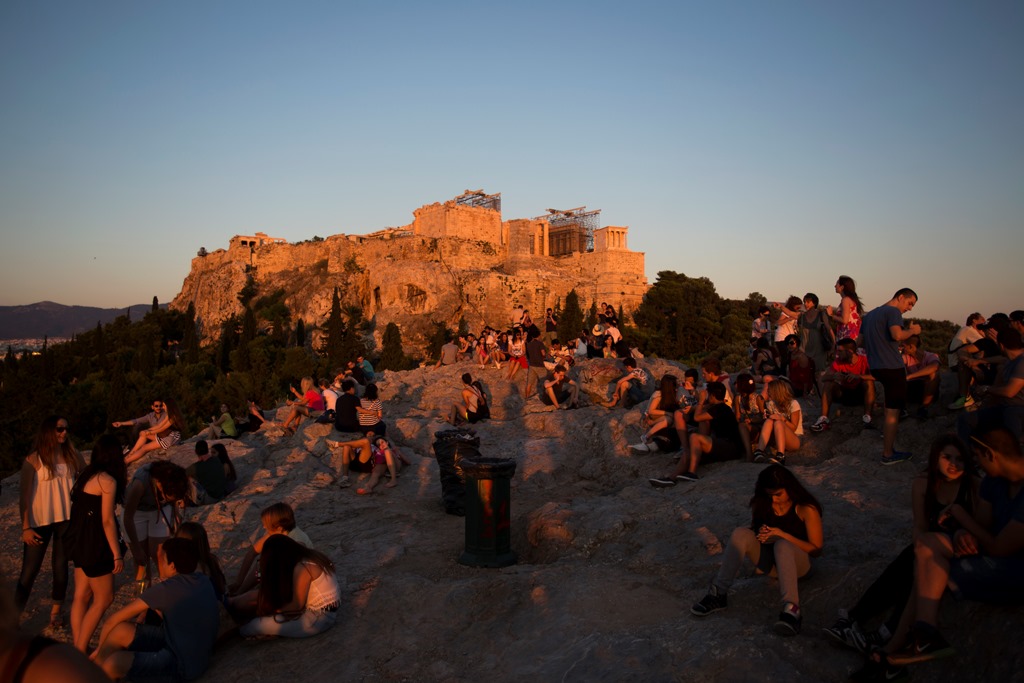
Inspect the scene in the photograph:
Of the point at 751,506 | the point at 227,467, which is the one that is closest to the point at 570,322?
the point at 227,467

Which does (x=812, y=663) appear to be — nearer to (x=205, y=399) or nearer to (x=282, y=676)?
(x=282, y=676)

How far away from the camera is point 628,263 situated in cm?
5419

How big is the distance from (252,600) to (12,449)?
31068 mm

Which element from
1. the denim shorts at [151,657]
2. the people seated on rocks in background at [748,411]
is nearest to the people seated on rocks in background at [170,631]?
the denim shorts at [151,657]

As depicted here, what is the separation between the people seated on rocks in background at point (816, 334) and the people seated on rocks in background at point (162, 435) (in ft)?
28.5

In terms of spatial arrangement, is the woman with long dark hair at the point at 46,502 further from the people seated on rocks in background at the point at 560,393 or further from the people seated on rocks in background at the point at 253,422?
the people seated on rocks in background at the point at 560,393

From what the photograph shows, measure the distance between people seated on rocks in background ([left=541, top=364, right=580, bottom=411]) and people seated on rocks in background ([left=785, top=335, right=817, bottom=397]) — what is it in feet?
14.1

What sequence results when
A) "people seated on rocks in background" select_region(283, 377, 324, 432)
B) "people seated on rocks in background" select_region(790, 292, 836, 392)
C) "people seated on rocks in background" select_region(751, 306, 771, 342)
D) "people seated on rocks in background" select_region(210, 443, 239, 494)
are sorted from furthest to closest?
"people seated on rocks in background" select_region(751, 306, 771, 342)
"people seated on rocks in background" select_region(283, 377, 324, 432)
"people seated on rocks in background" select_region(790, 292, 836, 392)
"people seated on rocks in background" select_region(210, 443, 239, 494)

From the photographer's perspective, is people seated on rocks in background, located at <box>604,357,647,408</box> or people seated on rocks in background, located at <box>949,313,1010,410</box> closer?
people seated on rocks in background, located at <box>949,313,1010,410</box>

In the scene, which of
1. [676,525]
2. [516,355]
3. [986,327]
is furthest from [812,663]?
[516,355]

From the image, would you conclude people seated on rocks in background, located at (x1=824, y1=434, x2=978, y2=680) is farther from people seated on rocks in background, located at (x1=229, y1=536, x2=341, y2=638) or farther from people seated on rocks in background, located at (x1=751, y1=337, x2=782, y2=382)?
people seated on rocks in background, located at (x1=751, y1=337, x2=782, y2=382)

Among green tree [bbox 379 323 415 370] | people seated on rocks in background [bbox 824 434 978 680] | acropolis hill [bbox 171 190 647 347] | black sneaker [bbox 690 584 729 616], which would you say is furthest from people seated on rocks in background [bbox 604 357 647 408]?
acropolis hill [bbox 171 190 647 347]

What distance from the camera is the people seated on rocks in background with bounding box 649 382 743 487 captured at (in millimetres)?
7582

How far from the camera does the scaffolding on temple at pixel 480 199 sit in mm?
60469
